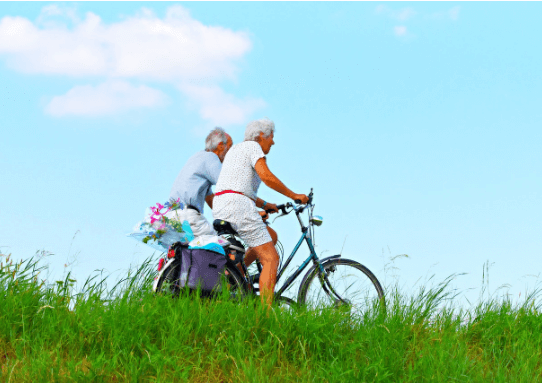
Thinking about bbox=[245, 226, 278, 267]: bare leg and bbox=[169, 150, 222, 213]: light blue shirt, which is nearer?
bbox=[245, 226, 278, 267]: bare leg

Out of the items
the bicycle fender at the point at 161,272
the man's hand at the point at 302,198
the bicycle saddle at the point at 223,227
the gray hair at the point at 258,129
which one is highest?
the gray hair at the point at 258,129

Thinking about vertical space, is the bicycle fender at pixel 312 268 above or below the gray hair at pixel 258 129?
below

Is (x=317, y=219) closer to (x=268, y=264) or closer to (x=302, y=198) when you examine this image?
(x=302, y=198)

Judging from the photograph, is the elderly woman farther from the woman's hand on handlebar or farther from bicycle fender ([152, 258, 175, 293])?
bicycle fender ([152, 258, 175, 293])

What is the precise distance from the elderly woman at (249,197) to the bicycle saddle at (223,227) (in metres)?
0.05

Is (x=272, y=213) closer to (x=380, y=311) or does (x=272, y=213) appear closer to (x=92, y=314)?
(x=380, y=311)

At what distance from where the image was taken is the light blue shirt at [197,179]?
7047 millimetres

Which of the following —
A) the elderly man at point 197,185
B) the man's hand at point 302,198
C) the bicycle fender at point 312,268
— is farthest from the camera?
the elderly man at point 197,185

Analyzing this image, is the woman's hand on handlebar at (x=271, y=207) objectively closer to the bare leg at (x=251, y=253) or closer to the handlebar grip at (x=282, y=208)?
the handlebar grip at (x=282, y=208)

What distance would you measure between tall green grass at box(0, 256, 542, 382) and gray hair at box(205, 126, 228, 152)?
7.37 feet

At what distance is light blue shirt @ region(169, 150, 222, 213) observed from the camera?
23.1ft

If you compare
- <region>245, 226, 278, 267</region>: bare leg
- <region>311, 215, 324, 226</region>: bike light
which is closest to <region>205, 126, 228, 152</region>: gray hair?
<region>245, 226, 278, 267</region>: bare leg

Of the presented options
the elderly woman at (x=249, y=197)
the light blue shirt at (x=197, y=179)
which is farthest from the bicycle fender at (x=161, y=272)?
the light blue shirt at (x=197, y=179)

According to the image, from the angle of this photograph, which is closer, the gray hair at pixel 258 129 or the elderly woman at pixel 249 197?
the elderly woman at pixel 249 197
